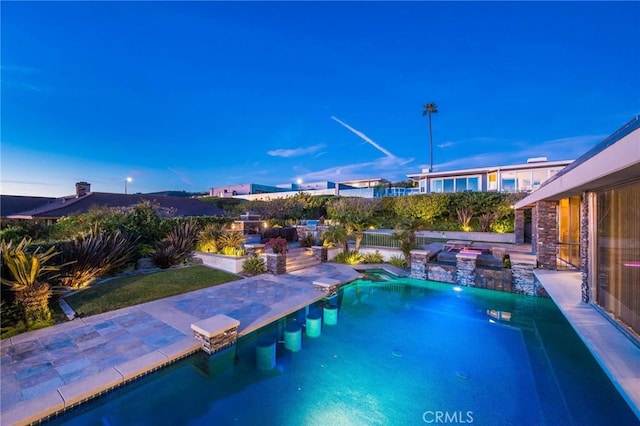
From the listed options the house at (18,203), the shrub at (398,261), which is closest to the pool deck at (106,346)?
the shrub at (398,261)

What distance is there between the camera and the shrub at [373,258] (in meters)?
12.2

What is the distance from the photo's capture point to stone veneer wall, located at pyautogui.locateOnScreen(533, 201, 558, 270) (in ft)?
28.2

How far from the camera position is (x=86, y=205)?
17766 mm

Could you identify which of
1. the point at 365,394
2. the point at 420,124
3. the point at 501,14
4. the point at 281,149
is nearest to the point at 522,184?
the point at 501,14

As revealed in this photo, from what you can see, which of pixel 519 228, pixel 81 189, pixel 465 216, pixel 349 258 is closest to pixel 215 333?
pixel 349 258

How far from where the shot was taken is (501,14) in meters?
12.0

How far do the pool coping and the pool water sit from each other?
0.63m

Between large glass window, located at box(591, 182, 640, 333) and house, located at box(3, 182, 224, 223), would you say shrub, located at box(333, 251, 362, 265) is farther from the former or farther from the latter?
house, located at box(3, 182, 224, 223)

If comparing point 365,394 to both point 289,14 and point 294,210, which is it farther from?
point 294,210

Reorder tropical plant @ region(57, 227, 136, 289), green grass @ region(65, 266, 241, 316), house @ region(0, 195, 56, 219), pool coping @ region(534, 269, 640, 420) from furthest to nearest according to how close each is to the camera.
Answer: house @ region(0, 195, 56, 219) → tropical plant @ region(57, 227, 136, 289) → green grass @ region(65, 266, 241, 316) → pool coping @ region(534, 269, 640, 420)

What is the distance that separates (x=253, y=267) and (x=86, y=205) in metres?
15.5

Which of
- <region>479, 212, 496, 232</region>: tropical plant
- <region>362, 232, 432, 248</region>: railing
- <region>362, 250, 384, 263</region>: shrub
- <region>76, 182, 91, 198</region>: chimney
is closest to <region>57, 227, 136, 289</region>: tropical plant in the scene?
<region>362, 250, 384, 263</region>: shrub

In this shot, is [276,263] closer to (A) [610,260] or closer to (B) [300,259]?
(B) [300,259]

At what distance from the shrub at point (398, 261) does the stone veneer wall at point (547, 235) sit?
4586 mm
